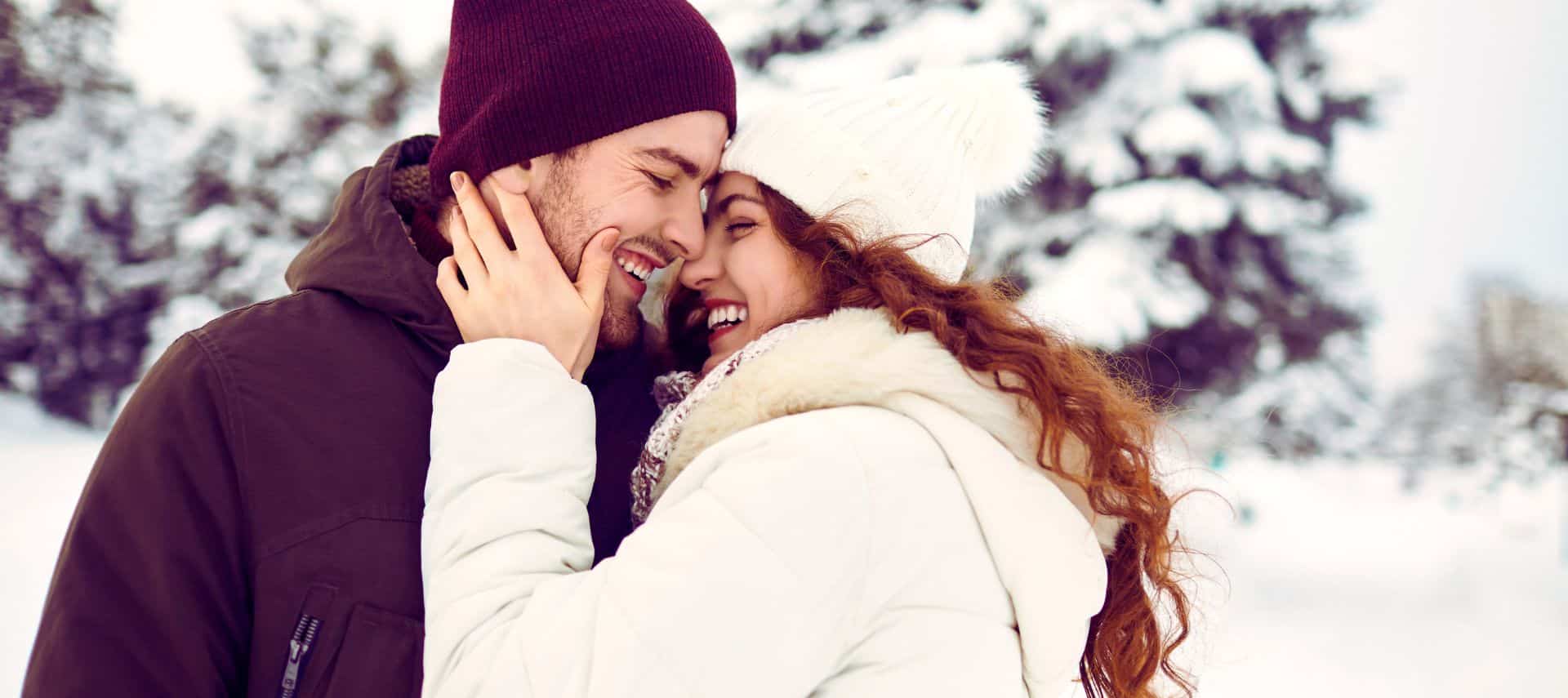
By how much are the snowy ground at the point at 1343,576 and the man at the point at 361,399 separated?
5.04 ft

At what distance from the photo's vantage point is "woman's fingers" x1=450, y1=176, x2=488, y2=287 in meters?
1.76

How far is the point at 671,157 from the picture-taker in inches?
80.4

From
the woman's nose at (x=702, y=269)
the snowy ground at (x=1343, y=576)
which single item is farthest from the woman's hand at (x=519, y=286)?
the snowy ground at (x=1343, y=576)

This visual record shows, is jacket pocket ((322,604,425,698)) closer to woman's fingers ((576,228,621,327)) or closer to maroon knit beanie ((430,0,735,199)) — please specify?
woman's fingers ((576,228,621,327))

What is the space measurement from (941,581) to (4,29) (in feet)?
41.8

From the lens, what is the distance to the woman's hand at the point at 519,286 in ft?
5.50

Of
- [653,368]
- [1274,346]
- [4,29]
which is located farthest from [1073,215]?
[4,29]

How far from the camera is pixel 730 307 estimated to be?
2117 millimetres

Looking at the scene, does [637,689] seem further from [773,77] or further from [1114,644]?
[773,77]

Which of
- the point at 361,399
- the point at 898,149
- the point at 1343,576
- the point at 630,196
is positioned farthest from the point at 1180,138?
the point at 361,399

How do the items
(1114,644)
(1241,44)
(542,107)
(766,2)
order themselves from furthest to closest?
(766,2), (1241,44), (542,107), (1114,644)

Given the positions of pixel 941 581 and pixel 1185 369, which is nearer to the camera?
pixel 941 581

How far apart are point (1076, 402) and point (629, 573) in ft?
2.48

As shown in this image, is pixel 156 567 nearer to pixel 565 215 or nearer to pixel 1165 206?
pixel 565 215
